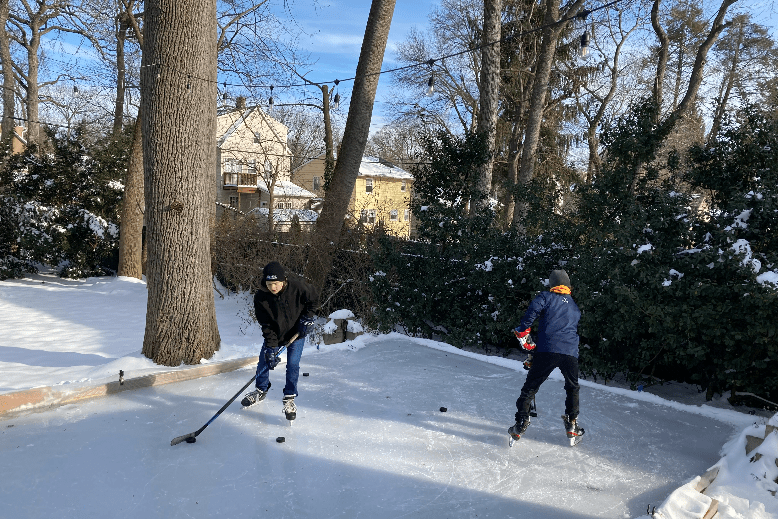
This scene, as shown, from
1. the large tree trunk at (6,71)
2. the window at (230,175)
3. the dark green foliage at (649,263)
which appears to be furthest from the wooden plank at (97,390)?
the window at (230,175)

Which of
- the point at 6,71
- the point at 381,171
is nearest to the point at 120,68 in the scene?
the point at 6,71

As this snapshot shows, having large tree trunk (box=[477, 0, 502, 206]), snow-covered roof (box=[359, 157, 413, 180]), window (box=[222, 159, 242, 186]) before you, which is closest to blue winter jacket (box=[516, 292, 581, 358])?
large tree trunk (box=[477, 0, 502, 206])

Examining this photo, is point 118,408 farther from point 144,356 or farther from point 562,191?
point 562,191

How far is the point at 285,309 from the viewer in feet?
17.2

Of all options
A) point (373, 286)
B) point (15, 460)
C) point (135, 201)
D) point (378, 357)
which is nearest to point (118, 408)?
point (15, 460)

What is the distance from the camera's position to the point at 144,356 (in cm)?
690

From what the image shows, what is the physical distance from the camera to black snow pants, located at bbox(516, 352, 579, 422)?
4.69 m

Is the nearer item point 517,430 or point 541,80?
point 517,430

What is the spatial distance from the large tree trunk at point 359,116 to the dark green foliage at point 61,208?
8.59 meters

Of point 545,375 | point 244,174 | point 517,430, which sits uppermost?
point 244,174

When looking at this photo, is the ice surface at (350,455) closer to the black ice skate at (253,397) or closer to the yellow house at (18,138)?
the black ice skate at (253,397)

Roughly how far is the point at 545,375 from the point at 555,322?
1.55ft

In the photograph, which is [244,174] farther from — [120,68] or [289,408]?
[289,408]

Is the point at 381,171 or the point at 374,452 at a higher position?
the point at 381,171
